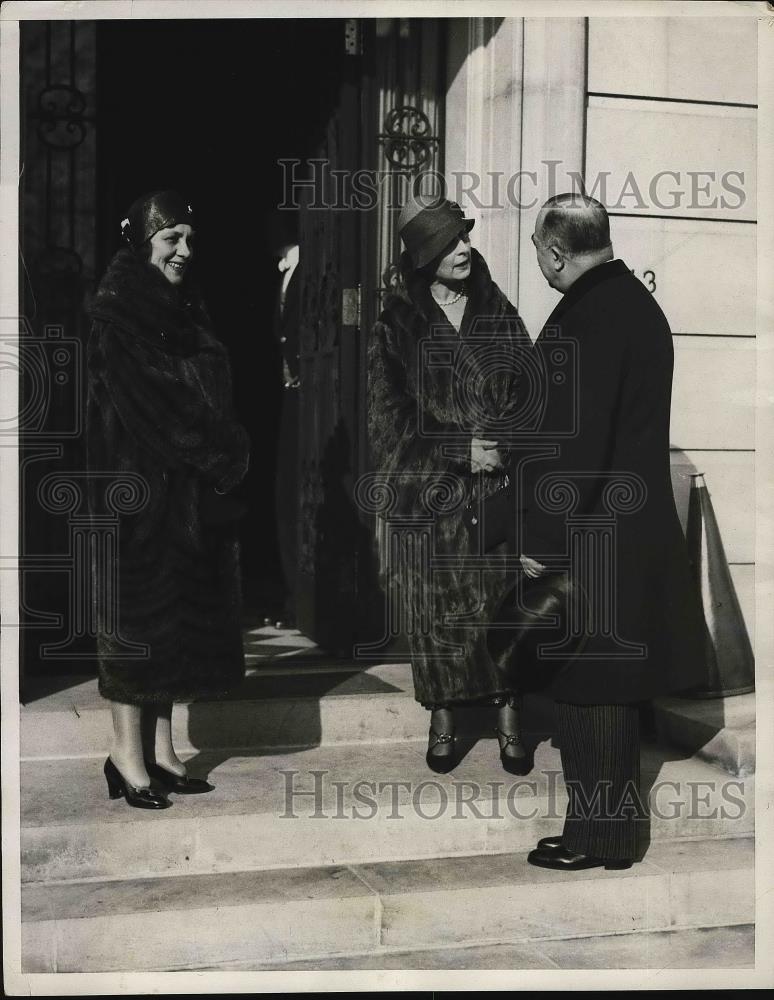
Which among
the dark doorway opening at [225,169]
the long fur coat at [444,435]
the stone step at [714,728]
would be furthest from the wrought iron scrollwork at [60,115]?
the stone step at [714,728]

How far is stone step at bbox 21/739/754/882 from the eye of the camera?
411 cm

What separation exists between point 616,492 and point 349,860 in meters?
1.51

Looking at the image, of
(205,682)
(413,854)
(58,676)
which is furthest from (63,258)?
(413,854)

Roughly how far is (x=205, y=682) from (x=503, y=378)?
5.04 feet

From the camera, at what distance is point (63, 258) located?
5504 millimetres

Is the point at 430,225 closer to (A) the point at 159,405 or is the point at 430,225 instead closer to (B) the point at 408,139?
(A) the point at 159,405

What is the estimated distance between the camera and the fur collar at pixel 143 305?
4.18 meters

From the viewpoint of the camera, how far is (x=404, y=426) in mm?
4672

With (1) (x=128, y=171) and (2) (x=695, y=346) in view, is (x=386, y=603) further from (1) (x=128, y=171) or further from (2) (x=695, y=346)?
(1) (x=128, y=171)

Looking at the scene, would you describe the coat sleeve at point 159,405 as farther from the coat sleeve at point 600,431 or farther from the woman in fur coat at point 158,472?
the coat sleeve at point 600,431

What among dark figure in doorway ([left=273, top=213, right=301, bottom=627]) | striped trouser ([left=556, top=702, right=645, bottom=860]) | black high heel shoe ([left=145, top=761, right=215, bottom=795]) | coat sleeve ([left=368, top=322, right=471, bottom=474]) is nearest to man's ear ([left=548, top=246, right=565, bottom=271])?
coat sleeve ([left=368, top=322, right=471, bottom=474])

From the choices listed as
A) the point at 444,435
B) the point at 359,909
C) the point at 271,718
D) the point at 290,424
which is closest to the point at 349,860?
the point at 359,909

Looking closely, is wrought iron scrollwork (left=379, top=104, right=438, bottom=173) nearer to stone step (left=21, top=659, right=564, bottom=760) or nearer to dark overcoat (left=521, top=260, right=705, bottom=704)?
dark overcoat (left=521, top=260, right=705, bottom=704)

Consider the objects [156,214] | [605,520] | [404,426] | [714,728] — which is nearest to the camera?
[605,520]
